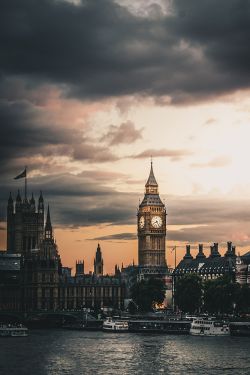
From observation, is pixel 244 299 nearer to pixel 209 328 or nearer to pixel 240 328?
pixel 240 328

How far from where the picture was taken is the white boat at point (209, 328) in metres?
153

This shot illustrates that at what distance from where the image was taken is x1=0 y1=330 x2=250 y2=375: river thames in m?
109

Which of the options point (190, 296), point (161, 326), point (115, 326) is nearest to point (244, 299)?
point (161, 326)

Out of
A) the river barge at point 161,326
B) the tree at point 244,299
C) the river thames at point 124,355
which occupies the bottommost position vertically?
the river thames at point 124,355

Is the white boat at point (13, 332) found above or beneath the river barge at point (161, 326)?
beneath

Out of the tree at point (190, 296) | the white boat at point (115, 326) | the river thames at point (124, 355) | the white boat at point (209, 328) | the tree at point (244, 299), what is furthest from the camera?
the tree at point (190, 296)

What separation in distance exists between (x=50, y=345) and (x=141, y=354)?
18.9 m

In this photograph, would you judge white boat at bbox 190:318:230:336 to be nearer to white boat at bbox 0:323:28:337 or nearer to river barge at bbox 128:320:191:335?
river barge at bbox 128:320:191:335

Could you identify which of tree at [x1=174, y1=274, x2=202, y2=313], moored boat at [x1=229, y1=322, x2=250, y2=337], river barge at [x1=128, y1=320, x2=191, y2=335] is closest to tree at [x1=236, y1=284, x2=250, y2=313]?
river barge at [x1=128, y1=320, x2=191, y2=335]

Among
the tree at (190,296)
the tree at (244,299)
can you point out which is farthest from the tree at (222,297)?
the tree at (190,296)

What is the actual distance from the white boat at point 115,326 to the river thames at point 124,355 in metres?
12.9

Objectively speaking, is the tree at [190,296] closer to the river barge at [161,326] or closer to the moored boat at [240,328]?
the river barge at [161,326]

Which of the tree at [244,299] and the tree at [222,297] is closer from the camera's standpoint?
the tree at [244,299]

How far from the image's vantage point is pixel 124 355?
406 ft
